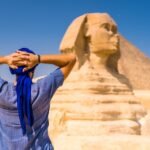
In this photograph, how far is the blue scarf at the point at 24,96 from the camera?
2.76 meters

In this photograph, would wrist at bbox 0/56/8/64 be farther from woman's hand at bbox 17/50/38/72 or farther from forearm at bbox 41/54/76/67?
forearm at bbox 41/54/76/67

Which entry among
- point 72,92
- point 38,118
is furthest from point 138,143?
point 72,92

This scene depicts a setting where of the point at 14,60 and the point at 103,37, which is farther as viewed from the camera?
the point at 103,37

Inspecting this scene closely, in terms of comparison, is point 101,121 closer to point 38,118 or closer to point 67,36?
point 67,36

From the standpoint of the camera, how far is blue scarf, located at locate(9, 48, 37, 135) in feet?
9.05

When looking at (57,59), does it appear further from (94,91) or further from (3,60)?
(94,91)

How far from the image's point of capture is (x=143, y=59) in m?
56.7

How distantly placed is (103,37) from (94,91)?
167cm

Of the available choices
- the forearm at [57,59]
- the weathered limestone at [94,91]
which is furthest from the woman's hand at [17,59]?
the weathered limestone at [94,91]

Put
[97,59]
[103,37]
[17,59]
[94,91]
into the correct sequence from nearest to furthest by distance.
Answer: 1. [17,59]
2. [94,91]
3. [103,37]
4. [97,59]

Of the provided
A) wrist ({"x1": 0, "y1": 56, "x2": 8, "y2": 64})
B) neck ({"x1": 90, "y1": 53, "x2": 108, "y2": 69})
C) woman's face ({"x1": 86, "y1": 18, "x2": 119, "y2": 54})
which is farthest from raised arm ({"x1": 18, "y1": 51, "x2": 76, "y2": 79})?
neck ({"x1": 90, "y1": 53, "x2": 108, "y2": 69})

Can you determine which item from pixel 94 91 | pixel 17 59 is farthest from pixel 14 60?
pixel 94 91

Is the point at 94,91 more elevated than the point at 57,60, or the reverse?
the point at 94,91

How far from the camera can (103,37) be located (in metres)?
13.6
